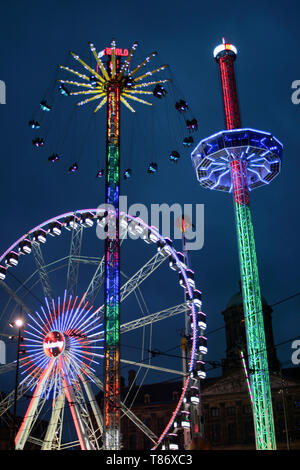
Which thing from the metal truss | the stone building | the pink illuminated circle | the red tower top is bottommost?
the metal truss

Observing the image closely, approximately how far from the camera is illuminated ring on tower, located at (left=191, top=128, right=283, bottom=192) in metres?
51.1

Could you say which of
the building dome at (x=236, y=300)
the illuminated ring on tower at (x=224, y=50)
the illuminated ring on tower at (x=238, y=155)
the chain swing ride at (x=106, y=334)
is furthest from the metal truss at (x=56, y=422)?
the building dome at (x=236, y=300)

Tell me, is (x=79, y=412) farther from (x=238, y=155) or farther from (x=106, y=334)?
(x=238, y=155)

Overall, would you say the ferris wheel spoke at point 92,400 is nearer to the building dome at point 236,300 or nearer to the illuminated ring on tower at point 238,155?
the illuminated ring on tower at point 238,155

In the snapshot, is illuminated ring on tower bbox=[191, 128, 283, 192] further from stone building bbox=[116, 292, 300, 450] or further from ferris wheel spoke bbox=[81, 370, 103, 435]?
ferris wheel spoke bbox=[81, 370, 103, 435]

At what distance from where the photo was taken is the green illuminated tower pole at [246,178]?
4318 centimetres

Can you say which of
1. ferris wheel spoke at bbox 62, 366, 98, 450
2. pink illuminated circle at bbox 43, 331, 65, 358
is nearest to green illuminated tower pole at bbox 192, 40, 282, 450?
ferris wheel spoke at bbox 62, 366, 98, 450

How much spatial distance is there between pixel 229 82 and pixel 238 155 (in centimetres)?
832

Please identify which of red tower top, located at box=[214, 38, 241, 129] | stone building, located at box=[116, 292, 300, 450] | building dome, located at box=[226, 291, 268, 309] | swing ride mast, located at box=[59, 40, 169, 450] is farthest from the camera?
building dome, located at box=[226, 291, 268, 309]

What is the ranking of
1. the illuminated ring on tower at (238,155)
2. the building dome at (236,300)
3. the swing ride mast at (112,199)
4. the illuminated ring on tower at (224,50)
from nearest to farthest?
the swing ride mast at (112,199) < the illuminated ring on tower at (238,155) < the illuminated ring on tower at (224,50) < the building dome at (236,300)

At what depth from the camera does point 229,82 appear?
55938mm

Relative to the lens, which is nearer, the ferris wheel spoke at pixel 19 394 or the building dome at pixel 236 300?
the ferris wheel spoke at pixel 19 394

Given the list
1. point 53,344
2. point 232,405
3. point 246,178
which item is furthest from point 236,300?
point 53,344

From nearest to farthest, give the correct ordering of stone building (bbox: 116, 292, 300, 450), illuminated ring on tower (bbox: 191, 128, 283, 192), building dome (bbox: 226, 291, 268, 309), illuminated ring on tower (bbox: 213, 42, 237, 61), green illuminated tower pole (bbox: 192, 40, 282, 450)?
green illuminated tower pole (bbox: 192, 40, 282, 450)
illuminated ring on tower (bbox: 191, 128, 283, 192)
illuminated ring on tower (bbox: 213, 42, 237, 61)
stone building (bbox: 116, 292, 300, 450)
building dome (bbox: 226, 291, 268, 309)
